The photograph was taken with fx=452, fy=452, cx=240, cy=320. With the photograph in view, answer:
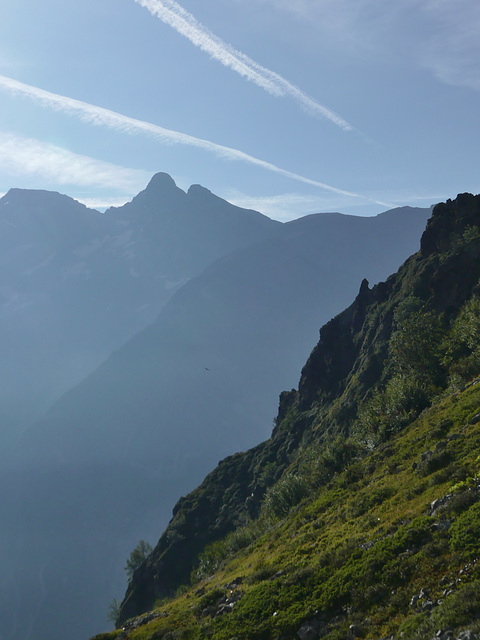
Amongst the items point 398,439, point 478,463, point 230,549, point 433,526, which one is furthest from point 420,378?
point 433,526

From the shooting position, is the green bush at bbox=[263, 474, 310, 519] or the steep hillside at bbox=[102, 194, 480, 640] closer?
the steep hillside at bbox=[102, 194, 480, 640]

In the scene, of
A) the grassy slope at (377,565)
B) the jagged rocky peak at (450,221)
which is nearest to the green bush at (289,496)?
the grassy slope at (377,565)

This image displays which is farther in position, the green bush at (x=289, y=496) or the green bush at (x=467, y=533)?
the green bush at (x=289, y=496)

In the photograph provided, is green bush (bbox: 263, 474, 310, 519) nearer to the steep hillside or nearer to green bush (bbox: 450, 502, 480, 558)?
the steep hillside

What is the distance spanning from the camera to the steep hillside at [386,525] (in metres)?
16.3

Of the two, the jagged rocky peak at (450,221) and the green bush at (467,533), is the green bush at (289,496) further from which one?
the jagged rocky peak at (450,221)

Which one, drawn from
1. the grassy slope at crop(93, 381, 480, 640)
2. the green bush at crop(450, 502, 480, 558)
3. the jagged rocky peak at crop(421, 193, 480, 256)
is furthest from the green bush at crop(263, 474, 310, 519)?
the jagged rocky peak at crop(421, 193, 480, 256)

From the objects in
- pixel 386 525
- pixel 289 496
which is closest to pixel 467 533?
pixel 386 525

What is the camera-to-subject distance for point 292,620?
1861 centimetres

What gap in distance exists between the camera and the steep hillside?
16.3 meters

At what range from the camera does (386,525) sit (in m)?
22.2

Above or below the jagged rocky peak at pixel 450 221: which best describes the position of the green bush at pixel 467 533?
below

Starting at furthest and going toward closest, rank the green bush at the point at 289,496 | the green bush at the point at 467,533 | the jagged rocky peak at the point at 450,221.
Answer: the jagged rocky peak at the point at 450,221
the green bush at the point at 289,496
the green bush at the point at 467,533

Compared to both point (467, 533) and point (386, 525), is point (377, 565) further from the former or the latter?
point (467, 533)
